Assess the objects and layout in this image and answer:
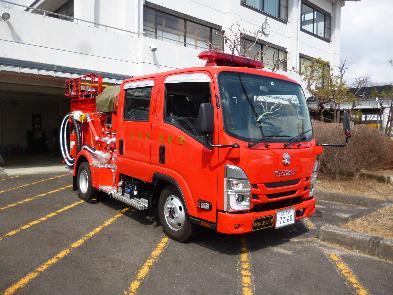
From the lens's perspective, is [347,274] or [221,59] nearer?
[347,274]

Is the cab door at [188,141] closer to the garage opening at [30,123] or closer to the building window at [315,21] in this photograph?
the garage opening at [30,123]

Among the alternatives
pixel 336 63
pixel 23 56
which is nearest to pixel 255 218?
pixel 23 56

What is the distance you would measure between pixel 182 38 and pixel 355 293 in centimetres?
1454

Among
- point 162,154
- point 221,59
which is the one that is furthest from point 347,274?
point 221,59

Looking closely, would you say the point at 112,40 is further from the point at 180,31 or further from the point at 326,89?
the point at 326,89

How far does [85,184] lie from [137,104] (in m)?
2.57

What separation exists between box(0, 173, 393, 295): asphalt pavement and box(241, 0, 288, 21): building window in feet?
51.5

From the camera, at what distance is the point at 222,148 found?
14.1ft

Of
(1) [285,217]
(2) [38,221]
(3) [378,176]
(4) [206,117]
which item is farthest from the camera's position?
(3) [378,176]

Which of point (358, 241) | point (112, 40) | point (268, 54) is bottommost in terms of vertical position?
point (358, 241)

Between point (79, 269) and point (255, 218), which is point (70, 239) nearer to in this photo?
point (79, 269)

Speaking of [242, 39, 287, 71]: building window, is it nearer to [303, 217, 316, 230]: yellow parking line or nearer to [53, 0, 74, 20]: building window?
[53, 0, 74, 20]: building window

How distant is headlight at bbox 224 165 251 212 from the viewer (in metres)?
4.25

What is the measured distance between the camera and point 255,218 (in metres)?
4.39
